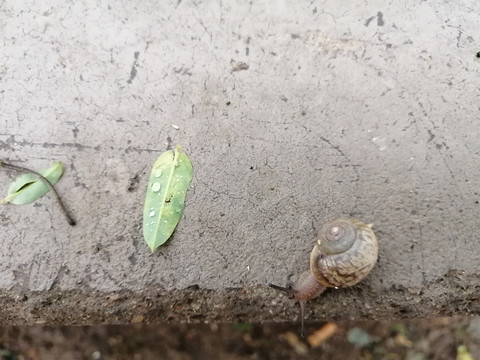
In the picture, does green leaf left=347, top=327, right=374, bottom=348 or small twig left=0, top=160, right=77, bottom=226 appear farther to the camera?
green leaf left=347, top=327, right=374, bottom=348

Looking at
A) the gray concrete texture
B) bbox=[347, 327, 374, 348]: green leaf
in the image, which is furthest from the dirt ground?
the gray concrete texture

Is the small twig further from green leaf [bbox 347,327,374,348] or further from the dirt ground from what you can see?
green leaf [bbox 347,327,374,348]

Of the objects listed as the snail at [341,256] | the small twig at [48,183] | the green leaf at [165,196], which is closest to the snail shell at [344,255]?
the snail at [341,256]

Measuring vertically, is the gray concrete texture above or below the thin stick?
above

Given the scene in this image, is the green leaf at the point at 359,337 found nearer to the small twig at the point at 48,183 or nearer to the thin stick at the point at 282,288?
the thin stick at the point at 282,288

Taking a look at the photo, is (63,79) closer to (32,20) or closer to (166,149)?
(32,20)

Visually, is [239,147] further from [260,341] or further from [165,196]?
[260,341]

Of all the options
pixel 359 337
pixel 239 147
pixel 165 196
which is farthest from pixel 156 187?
pixel 359 337

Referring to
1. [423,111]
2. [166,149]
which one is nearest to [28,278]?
[166,149]
